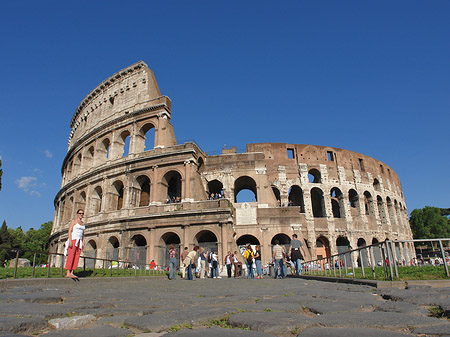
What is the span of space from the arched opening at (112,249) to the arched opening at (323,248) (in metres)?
16.9

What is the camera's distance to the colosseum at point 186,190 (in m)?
21.0

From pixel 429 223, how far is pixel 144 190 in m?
52.1

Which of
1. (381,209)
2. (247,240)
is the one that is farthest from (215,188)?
(381,209)

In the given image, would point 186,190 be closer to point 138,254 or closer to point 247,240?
point 138,254

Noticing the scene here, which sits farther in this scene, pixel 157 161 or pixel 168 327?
pixel 157 161

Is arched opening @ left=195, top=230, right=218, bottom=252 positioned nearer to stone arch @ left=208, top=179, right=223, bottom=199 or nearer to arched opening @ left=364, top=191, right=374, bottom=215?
stone arch @ left=208, top=179, right=223, bottom=199

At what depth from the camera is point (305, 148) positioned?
94.8 ft

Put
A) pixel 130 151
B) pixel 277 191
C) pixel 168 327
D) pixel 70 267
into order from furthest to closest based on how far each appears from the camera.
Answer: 1. pixel 277 191
2. pixel 130 151
3. pixel 70 267
4. pixel 168 327

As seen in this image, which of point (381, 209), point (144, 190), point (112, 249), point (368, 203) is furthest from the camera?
point (381, 209)

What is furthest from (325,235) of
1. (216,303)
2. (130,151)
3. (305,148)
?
(216,303)

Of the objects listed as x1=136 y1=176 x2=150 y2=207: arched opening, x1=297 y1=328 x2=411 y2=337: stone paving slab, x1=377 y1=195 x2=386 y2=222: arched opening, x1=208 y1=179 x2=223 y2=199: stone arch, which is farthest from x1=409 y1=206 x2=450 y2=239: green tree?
x1=297 y1=328 x2=411 y2=337: stone paving slab

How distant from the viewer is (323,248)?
27531mm

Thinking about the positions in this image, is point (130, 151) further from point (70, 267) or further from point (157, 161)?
point (70, 267)

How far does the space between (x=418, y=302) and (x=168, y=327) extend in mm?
2954
